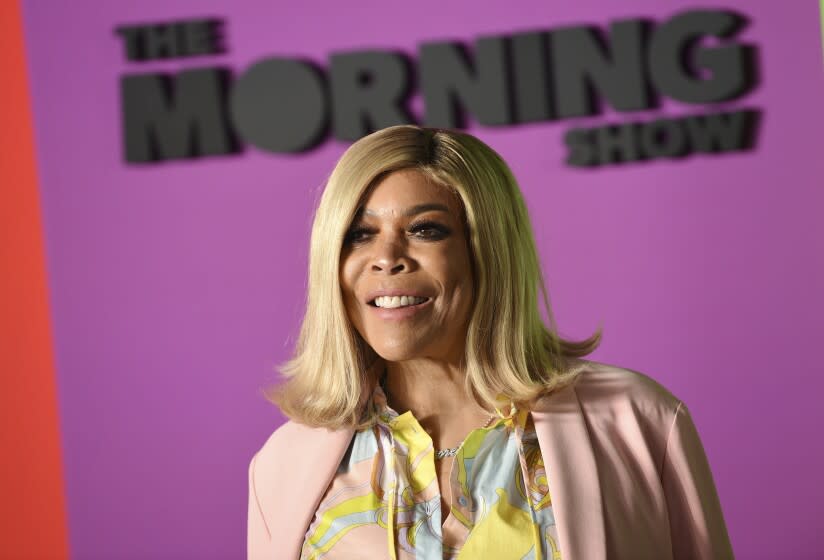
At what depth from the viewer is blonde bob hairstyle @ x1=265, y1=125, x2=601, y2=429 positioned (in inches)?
61.9

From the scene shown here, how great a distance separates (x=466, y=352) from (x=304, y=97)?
5.80 feet

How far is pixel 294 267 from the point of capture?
3.22 m

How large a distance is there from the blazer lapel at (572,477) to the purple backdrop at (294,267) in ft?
4.99

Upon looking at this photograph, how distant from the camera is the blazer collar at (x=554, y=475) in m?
1.46

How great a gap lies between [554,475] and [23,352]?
244 cm

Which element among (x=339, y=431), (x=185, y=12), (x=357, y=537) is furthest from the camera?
(x=185, y=12)

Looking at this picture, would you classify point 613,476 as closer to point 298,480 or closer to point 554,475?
point 554,475

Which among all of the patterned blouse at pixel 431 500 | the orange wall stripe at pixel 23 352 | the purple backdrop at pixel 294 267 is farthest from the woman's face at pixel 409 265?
the orange wall stripe at pixel 23 352

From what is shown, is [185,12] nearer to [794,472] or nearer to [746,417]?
[746,417]

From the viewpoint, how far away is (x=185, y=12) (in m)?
3.26

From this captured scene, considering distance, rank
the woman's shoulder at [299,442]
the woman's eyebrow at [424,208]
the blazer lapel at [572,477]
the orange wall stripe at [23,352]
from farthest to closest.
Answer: the orange wall stripe at [23,352] → the woman's shoulder at [299,442] → the woman's eyebrow at [424,208] → the blazer lapel at [572,477]

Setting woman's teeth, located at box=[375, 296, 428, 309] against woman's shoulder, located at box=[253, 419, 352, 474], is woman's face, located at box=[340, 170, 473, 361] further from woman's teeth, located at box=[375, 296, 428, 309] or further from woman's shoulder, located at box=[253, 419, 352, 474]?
woman's shoulder, located at box=[253, 419, 352, 474]

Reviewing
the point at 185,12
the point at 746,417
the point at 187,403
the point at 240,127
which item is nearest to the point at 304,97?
the point at 240,127

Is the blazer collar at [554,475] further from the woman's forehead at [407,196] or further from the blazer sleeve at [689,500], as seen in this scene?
the woman's forehead at [407,196]
